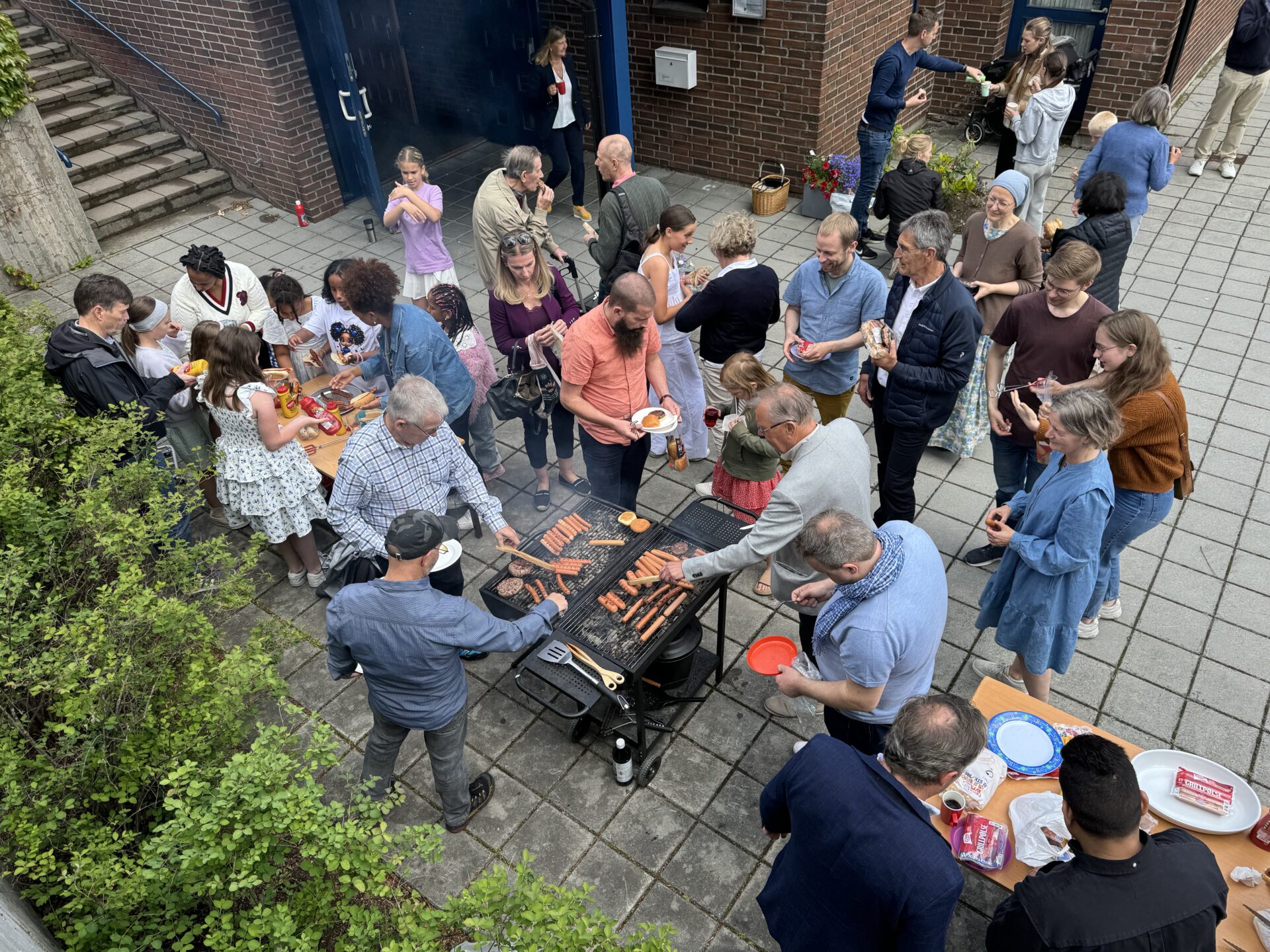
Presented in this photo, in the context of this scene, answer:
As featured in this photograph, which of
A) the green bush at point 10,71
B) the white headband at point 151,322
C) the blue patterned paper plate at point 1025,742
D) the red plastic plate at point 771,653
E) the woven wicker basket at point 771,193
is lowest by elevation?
the woven wicker basket at point 771,193

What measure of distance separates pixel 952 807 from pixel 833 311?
3020mm

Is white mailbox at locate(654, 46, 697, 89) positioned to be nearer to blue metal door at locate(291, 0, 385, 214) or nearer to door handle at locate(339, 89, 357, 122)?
blue metal door at locate(291, 0, 385, 214)

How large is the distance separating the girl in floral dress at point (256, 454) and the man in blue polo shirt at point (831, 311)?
119 inches

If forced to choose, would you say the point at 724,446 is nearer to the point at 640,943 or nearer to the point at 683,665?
the point at 683,665

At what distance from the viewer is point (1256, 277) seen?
7.96 meters

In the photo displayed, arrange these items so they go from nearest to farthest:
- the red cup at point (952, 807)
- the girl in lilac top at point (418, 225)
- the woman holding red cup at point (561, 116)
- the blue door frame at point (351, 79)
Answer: the red cup at point (952, 807) < the girl in lilac top at point (418, 225) < the blue door frame at point (351, 79) < the woman holding red cup at point (561, 116)

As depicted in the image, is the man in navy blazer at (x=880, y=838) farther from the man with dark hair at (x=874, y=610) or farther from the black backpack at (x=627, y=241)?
the black backpack at (x=627, y=241)

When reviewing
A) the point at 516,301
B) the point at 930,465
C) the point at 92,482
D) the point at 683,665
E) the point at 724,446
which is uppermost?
the point at 516,301

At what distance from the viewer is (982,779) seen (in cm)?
332

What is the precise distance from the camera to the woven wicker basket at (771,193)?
9.35m

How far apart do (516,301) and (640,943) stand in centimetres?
→ 383

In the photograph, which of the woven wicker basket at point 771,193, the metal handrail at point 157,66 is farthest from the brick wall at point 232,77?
the woven wicker basket at point 771,193

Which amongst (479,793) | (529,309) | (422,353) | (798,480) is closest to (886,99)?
(529,309)

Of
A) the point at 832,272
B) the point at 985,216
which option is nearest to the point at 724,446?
the point at 832,272
